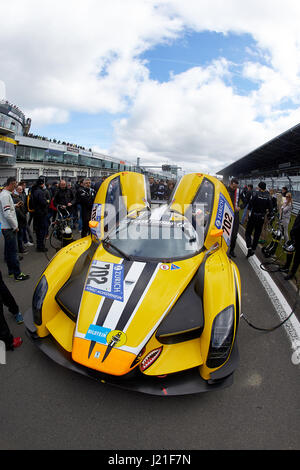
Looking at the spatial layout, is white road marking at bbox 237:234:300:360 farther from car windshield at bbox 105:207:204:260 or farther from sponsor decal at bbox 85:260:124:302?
sponsor decal at bbox 85:260:124:302

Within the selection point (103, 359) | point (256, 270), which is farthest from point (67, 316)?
point (256, 270)

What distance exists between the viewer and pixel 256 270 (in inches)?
190

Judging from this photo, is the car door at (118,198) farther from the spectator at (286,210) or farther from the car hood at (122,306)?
the spectator at (286,210)

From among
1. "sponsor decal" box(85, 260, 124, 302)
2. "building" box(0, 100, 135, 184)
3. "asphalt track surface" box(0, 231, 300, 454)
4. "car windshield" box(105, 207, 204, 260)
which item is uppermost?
"building" box(0, 100, 135, 184)

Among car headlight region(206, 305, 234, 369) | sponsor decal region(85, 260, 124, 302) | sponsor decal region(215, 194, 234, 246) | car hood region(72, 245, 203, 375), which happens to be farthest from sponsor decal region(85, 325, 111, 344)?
sponsor decal region(215, 194, 234, 246)

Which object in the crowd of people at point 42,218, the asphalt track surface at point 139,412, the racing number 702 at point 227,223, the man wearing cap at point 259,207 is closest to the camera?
the asphalt track surface at point 139,412

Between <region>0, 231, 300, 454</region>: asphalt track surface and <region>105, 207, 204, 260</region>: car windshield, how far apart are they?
127cm

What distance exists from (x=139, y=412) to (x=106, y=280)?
1.11 metres

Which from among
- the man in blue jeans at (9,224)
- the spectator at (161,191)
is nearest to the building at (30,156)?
the spectator at (161,191)

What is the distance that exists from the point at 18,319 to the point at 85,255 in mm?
1023

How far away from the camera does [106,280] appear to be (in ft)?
8.00

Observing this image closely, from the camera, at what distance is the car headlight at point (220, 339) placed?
75.5 inches

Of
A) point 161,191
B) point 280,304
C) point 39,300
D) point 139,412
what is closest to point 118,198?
point 39,300

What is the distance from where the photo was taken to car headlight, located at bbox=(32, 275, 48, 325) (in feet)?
7.37
